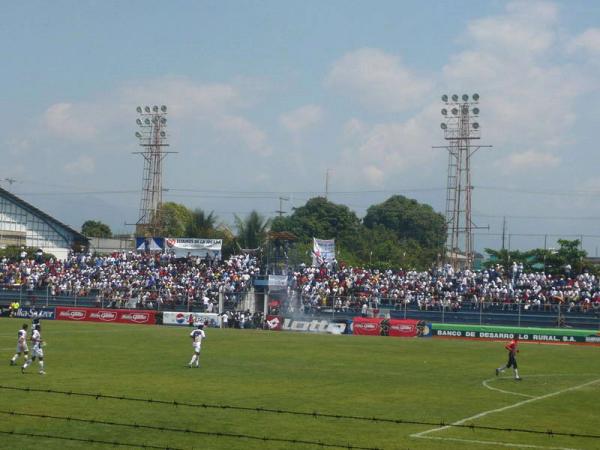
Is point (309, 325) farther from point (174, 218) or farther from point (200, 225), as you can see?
point (174, 218)

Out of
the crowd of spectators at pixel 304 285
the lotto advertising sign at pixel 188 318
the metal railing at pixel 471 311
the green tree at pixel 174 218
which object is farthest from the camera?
the green tree at pixel 174 218

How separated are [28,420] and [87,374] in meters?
11.2

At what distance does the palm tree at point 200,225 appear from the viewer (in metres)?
99.7

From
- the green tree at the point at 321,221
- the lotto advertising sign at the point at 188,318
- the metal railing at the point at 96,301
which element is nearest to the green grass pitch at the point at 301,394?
the lotto advertising sign at the point at 188,318

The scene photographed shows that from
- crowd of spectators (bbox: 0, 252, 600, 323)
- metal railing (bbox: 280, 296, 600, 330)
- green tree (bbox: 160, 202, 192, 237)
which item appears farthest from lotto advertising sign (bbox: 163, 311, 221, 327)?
green tree (bbox: 160, 202, 192, 237)

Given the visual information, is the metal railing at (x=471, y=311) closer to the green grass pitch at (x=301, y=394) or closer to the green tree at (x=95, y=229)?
the green grass pitch at (x=301, y=394)

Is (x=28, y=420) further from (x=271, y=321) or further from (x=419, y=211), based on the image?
(x=419, y=211)

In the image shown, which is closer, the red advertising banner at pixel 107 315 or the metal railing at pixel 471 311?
the metal railing at pixel 471 311

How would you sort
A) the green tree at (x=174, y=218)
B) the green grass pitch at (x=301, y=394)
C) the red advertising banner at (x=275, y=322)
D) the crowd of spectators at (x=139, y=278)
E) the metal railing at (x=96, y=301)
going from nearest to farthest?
the green grass pitch at (x=301, y=394), the red advertising banner at (x=275, y=322), the metal railing at (x=96, y=301), the crowd of spectators at (x=139, y=278), the green tree at (x=174, y=218)

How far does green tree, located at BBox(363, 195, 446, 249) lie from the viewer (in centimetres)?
14550

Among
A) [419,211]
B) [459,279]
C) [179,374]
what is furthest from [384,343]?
[419,211]

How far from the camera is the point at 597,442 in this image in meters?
20.7

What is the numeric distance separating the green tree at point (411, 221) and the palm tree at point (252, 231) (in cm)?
5307

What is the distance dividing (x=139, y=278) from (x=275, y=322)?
17.6m
